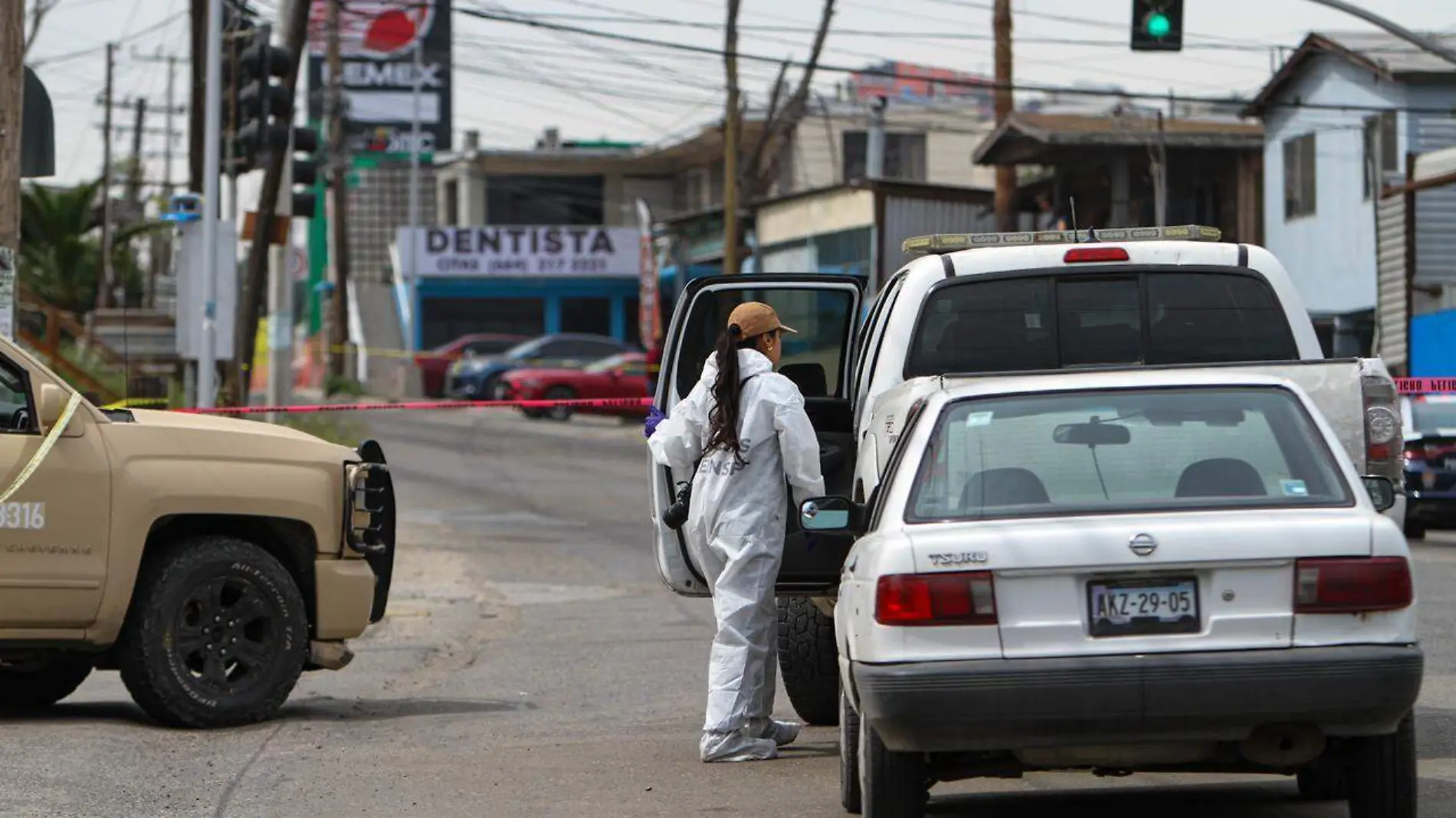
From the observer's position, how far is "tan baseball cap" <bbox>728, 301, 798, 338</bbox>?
342 inches

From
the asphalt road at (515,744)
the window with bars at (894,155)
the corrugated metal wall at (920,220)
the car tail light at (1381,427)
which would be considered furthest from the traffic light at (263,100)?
the window with bars at (894,155)

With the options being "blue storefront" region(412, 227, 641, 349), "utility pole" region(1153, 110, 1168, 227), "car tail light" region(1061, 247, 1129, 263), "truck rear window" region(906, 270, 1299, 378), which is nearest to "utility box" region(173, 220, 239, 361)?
"truck rear window" region(906, 270, 1299, 378)

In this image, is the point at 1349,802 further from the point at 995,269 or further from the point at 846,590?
the point at 995,269

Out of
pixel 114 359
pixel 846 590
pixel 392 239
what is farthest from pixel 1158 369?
pixel 392 239

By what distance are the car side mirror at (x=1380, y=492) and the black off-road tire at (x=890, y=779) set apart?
1529mm

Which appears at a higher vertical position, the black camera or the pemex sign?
the pemex sign

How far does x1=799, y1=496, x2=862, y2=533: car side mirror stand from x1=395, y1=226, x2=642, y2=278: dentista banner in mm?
54869

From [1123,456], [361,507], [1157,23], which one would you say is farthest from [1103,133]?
[1123,456]

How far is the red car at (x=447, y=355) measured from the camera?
51.8 metres

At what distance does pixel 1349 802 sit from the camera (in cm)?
670

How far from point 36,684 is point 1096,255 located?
5706mm

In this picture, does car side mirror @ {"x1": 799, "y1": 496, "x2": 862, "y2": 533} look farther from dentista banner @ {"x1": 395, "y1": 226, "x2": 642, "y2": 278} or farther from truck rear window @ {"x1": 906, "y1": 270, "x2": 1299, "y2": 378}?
dentista banner @ {"x1": 395, "y1": 226, "x2": 642, "y2": 278}

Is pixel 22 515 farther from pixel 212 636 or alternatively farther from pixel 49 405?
pixel 212 636

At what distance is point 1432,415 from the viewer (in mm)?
21109
